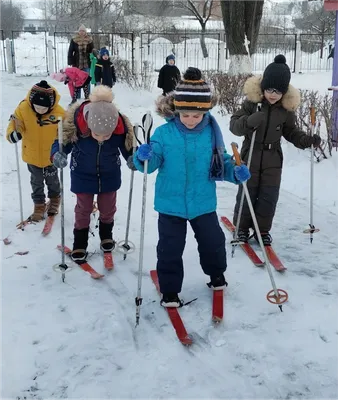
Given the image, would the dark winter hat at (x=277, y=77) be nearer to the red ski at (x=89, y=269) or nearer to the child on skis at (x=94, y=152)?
the child on skis at (x=94, y=152)

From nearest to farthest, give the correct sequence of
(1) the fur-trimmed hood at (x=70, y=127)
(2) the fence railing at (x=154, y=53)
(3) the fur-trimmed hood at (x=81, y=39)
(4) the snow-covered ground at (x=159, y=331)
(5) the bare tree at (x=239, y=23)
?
(4) the snow-covered ground at (x=159, y=331) → (1) the fur-trimmed hood at (x=70, y=127) → (3) the fur-trimmed hood at (x=81, y=39) → (5) the bare tree at (x=239, y=23) → (2) the fence railing at (x=154, y=53)

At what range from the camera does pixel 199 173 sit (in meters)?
3.41

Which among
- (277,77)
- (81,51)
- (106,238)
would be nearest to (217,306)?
(106,238)

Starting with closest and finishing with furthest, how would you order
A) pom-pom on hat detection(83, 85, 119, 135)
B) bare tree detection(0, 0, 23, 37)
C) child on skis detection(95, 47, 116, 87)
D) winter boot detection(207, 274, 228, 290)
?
winter boot detection(207, 274, 228, 290)
pom-pom on hat detection(83, 85, 119, 135)
child on skis detection(95, 47, 116, 87)
bare tree detection(0, 0, 23, 37)

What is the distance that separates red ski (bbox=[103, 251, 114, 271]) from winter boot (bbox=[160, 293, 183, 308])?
80 cm

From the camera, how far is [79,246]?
429cm

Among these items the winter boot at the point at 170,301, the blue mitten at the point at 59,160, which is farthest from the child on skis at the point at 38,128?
the winter boot at the point at 170,301

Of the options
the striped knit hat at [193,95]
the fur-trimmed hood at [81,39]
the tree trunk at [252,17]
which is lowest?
the striped knit hat at [193,95]

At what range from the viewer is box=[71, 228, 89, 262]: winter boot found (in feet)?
14.0

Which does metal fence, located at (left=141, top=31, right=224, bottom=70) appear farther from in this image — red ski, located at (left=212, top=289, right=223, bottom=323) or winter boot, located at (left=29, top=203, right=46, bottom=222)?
red ski, located at (left=212, top=289, right=223, bottom=323)

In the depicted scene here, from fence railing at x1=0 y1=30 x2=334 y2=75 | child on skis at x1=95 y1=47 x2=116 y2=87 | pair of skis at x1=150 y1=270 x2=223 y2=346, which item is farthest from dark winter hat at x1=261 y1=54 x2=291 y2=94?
fence railing at x1=0 y1=30 x2=334 y2=75

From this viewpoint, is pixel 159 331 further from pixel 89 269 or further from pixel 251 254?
pixel 251 254

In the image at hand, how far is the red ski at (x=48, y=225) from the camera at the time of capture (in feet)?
16.4

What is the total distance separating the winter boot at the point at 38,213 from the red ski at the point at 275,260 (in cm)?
244
